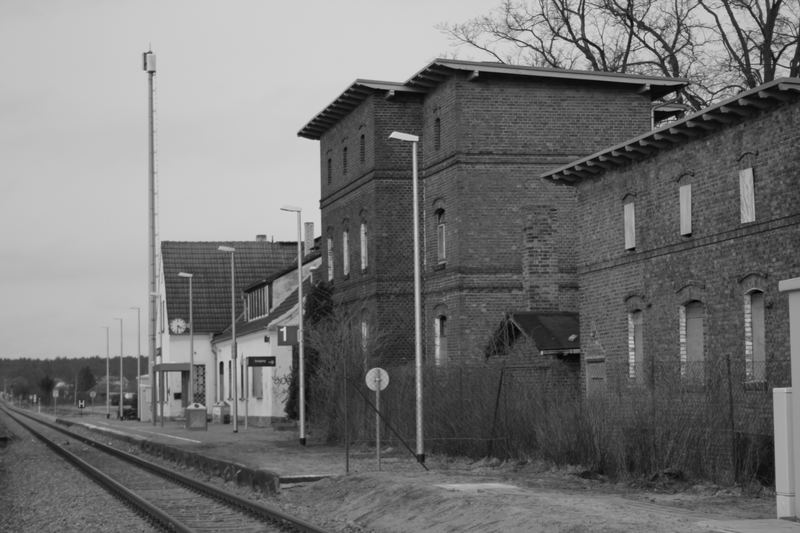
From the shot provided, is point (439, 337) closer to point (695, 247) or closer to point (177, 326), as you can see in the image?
point (695, 247)

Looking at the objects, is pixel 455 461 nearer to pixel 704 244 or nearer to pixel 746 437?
pixel 704 244

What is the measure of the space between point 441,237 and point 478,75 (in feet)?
17.7

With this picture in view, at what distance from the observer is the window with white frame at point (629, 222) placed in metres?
30.0

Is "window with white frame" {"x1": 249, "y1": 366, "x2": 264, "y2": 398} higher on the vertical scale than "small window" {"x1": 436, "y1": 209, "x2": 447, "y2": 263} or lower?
lower

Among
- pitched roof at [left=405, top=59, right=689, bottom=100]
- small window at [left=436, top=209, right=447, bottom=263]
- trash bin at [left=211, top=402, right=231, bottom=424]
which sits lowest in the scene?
trash bin at [left=211, top=402, right=231, bottom=424]

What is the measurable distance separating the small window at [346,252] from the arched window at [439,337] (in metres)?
6.32

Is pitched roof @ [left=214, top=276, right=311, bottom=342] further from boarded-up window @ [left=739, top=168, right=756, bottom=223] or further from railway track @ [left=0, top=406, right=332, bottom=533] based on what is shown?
boarded-up window @ [left=739, top=168, right=756, bottom=223]

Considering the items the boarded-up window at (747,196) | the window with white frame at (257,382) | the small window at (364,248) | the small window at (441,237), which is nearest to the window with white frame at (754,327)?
the boarded-up window at (747,196)

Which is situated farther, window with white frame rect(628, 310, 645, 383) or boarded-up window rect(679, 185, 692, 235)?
window with white frame rect(628, 310, 645, 383)

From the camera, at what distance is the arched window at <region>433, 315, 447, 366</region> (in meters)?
42.8

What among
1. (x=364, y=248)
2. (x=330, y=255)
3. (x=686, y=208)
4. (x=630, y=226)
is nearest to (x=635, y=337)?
(x=630, y=226)

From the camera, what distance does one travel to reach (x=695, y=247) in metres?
27.3

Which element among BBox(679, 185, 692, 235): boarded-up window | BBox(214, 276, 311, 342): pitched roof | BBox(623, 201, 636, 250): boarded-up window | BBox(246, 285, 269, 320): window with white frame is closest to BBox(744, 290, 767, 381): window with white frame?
BBox(679, 185, 692, 235): boarded-up window

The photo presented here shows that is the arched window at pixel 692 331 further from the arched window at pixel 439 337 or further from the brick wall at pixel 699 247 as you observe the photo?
the arched window at pixel 439 337
